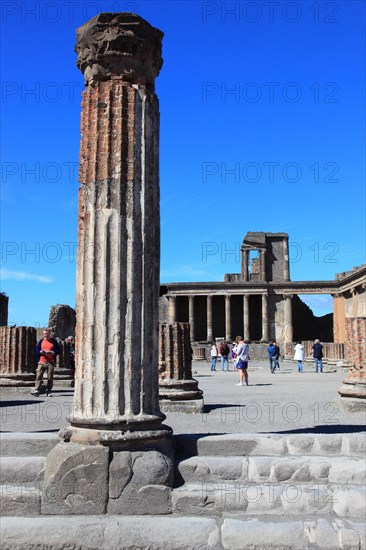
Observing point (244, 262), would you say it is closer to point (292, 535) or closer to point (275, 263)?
point (275, 263)

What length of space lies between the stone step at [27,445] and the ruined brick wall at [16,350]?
9.01 m

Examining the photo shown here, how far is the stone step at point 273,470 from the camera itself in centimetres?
445

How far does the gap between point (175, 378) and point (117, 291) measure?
→ 564 centimetres

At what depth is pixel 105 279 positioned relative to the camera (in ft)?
15.1

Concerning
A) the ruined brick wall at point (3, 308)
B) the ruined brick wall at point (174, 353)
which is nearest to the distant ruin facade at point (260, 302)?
Result: the ruined brick wall at point (3, 308)

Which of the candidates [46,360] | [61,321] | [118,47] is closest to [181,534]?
[118,47]

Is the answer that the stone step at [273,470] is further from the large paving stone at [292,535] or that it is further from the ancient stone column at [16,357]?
the ancient stone column at [16,357]

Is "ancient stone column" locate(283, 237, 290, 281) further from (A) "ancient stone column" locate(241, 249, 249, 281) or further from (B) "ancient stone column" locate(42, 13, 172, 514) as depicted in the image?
(B) "ancient stone column" locate(42, 13, 172, 514)

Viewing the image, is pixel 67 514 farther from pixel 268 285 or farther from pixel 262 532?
pixel 268 285

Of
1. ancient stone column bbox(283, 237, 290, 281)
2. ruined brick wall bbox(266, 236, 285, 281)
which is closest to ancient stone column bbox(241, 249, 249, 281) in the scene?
ruined brick wall bbox(266, 236, 285, 281)

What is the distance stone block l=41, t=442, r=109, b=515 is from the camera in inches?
165

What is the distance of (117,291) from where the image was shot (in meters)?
4.57

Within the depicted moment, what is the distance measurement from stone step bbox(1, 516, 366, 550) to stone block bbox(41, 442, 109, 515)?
18cm

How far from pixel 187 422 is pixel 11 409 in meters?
3.81
